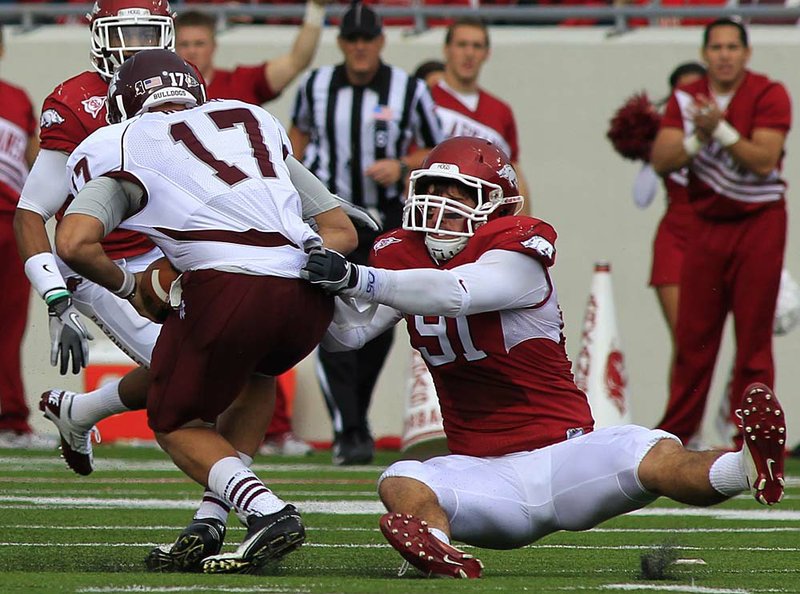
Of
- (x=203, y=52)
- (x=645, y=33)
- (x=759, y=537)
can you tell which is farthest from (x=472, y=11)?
(x=759, y=537)

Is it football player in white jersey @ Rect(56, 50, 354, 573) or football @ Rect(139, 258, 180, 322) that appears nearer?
football player in white jersey @ Rect(56, 50, 354, 573)

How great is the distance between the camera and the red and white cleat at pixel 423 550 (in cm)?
396

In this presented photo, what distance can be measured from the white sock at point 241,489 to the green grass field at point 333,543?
0.16 m

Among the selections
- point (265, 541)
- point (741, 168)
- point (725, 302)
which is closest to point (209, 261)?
point (265, 541)

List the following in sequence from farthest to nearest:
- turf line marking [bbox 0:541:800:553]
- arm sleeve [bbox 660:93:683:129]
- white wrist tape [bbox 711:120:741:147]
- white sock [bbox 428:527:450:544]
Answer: arm sleeve [bbox 660:93:683:129] → white wrist tape [bbox 711:120:741:147] → turf line marking [bbox 0:541:800:553] → white sock [bbox 428:527:450:544]

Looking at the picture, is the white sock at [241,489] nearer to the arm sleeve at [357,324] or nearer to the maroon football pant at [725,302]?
the arm sleeve at [357,324]

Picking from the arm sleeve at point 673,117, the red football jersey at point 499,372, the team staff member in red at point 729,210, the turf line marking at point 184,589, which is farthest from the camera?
the arm sleeve at point 673,117

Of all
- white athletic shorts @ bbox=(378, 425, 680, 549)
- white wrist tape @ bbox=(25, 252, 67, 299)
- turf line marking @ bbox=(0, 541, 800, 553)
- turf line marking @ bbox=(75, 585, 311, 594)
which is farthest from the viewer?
turf line marking @ bbox=(0, 541, 800, 553)

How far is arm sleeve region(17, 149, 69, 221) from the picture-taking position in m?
5.31

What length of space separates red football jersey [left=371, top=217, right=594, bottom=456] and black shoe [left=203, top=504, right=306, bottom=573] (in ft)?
1.80

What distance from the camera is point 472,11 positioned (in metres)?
10.3

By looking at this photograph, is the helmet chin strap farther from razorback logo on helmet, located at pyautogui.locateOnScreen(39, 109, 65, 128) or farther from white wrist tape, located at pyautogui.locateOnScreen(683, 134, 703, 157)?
white wrist tape, located at pyautogui.locateOnScreen(683, 134, 703, 157)

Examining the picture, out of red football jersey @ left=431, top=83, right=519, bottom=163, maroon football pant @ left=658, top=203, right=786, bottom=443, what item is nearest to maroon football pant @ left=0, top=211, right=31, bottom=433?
red football jersey @ left=431, top=83, right=519, bottom=163

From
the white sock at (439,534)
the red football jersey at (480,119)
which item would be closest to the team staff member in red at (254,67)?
the red football jersey at (480,119)
